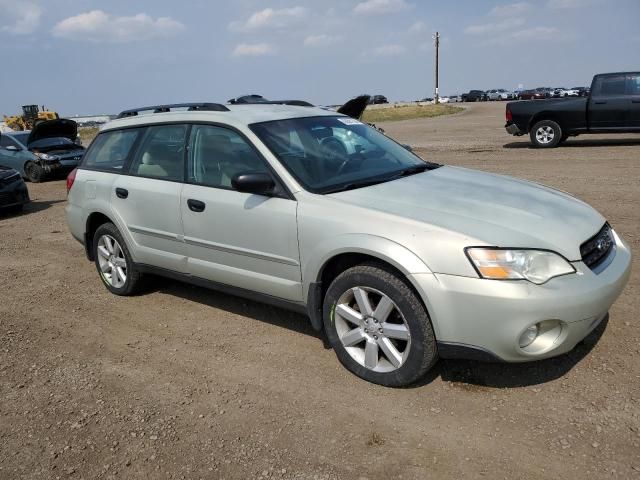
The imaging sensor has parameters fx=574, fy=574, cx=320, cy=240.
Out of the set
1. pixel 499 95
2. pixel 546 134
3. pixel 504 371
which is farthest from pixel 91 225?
pixel 499 95

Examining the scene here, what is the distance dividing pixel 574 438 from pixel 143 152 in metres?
3.87

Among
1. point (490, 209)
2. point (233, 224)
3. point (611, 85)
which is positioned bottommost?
point (233, 224)

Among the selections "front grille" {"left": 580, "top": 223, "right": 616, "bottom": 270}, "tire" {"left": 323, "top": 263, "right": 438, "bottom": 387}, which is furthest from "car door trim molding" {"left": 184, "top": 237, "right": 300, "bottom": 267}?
"front grille" {"left": 580, "top": 223, "right": 616, "bottom": 270}

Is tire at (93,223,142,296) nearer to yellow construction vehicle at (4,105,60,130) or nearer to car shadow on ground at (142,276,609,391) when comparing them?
car shadow on ground at (142,276,609,391)

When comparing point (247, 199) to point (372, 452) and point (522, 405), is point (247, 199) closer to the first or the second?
point (372, 452)

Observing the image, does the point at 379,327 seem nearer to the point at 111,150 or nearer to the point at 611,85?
the point at 111,150

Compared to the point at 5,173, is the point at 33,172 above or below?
below

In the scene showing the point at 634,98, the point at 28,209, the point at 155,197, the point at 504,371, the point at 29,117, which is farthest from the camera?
the point at 29,117

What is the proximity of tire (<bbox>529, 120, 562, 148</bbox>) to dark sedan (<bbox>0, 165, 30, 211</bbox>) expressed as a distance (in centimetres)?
1193

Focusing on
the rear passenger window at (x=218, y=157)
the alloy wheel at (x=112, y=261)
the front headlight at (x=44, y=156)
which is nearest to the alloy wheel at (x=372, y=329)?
the rear passenger window at (x=218, y=157)

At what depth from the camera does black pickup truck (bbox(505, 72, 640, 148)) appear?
45.2ft

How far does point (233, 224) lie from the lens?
4.03 metres

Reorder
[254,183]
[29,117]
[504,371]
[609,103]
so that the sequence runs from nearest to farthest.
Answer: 1. [504,371]
2. [254,183]
3. [609,103]
4. [29,117]

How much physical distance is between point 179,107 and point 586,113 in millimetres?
12078
